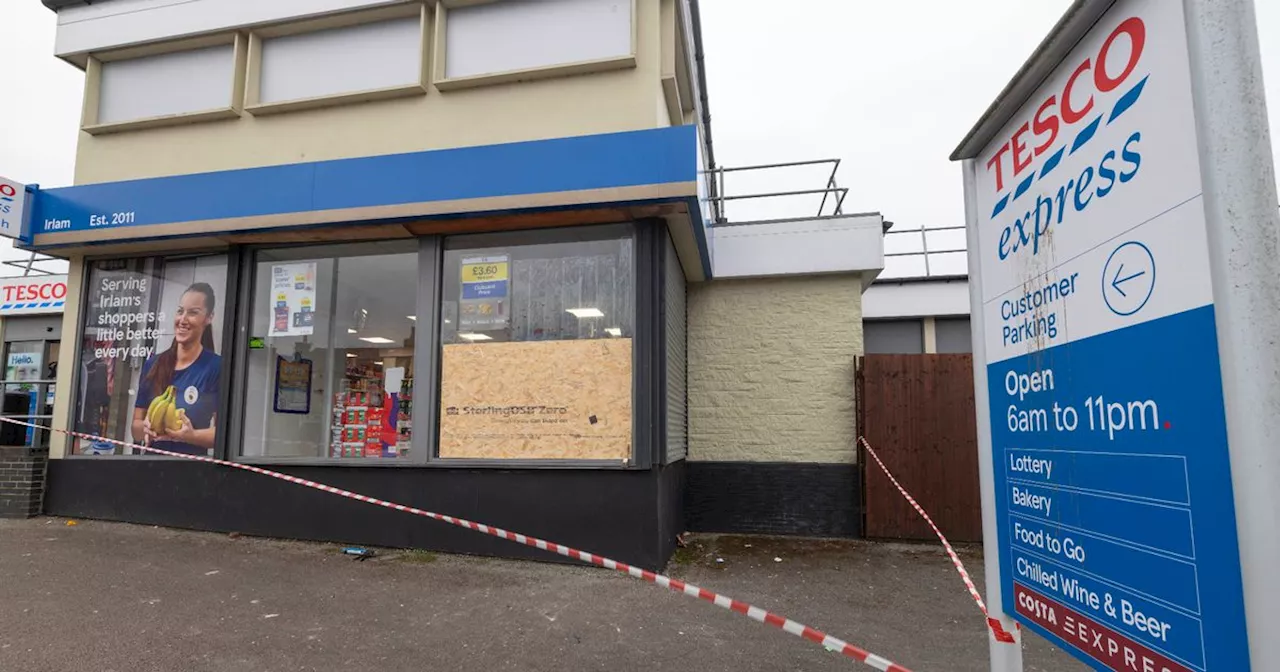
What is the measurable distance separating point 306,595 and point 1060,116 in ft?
18.3

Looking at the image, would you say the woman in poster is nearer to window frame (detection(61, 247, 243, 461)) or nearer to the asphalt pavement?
window frame (detection(61, 247, 243, 461))

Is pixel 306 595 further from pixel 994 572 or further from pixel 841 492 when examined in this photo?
pixel 841 492

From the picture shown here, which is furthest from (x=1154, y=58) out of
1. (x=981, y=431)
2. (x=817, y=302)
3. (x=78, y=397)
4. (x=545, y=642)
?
(x=78, y=397)

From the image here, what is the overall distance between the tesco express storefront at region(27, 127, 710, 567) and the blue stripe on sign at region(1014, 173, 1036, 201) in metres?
3.56

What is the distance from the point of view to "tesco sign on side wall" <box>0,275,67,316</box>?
13805 mm

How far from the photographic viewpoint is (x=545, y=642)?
428 centimetres

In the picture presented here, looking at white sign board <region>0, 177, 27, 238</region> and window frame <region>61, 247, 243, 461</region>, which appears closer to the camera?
white sign board <region>0, 177, 27, 238</region>

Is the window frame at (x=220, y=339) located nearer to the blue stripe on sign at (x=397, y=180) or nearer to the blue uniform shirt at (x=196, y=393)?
the blue uniform shirt at (x=196, y=393)

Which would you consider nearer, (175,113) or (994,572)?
(994,572)

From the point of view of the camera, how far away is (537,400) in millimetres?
6422

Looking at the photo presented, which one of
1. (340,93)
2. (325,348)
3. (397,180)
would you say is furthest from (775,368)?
(340,93)

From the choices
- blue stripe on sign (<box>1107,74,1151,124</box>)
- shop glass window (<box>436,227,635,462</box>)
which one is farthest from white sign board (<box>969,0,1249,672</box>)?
shop glass window (<box>436,227,635,462</box>)

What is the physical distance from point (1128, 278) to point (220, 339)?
8.13 m

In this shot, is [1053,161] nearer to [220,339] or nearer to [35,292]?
[220,339]
